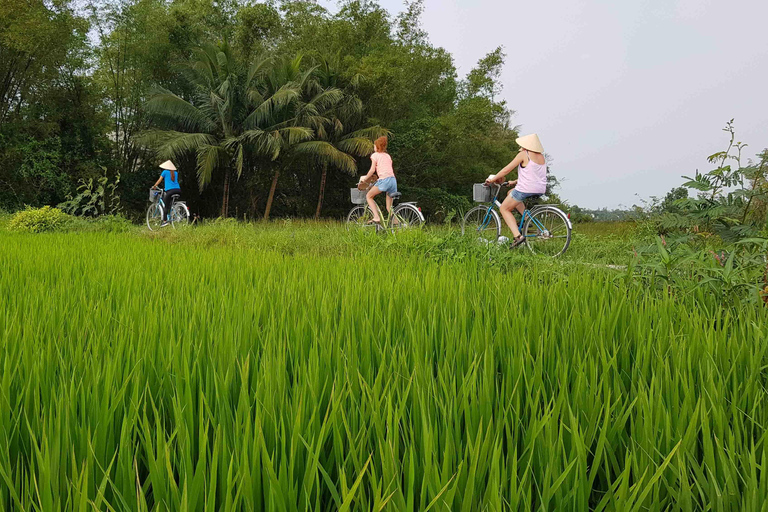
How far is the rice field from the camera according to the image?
59 centimetres

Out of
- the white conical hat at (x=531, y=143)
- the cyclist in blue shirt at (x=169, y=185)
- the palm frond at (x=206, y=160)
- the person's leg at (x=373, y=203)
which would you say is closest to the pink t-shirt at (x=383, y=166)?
the person's leg at (x=373, y=203)

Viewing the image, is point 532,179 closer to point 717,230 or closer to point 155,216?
point 717,230

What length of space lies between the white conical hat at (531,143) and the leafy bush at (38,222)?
826cm

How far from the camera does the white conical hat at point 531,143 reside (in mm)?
4840

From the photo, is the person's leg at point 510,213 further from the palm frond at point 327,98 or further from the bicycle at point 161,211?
the palm frond at point 327,98

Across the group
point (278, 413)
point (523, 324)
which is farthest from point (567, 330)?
point (278, 413)

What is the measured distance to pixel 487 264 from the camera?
3.40 meters

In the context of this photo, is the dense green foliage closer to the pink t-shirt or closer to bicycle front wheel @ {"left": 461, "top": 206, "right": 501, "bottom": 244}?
bicycle front wheel @ {"left": 461, "top": 206, "right": 501, "bottom": 244}

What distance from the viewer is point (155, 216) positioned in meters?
9.48

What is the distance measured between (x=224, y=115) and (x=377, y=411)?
50.4ft

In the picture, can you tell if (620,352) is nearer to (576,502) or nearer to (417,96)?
(576,502)

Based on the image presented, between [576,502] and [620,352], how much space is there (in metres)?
0.74

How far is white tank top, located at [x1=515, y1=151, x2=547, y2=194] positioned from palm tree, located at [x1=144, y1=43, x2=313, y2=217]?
30.3 ft

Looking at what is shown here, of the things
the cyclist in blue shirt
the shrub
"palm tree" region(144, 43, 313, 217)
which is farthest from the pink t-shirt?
"palm tree" region(144, 43, 313, 217)
